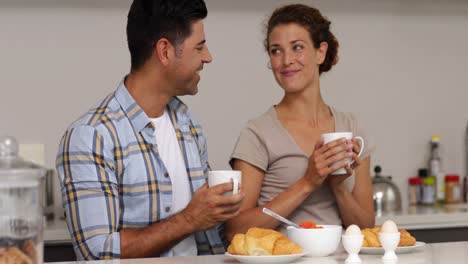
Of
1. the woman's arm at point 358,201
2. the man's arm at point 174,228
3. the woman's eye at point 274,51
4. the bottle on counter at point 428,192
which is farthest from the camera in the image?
the bottle on counter at point 428,192

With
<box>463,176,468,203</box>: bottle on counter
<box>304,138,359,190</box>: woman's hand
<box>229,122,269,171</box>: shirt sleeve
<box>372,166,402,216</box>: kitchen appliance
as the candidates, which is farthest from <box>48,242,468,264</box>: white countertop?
<box>463,176,468,203</box>: bottle on counter

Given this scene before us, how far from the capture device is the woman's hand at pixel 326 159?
70.0 inches

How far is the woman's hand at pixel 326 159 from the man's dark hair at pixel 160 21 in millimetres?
426

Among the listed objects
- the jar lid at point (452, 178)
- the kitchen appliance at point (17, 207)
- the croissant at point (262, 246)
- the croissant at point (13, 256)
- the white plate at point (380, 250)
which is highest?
the kitchen appliance at point (17, 207)

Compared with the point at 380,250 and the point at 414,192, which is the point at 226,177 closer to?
the point at 380,250

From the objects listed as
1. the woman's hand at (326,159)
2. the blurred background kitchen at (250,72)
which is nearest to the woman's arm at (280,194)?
the woman's hand at (326,159)

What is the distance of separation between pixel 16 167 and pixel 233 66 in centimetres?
200

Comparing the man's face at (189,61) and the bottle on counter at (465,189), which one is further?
the bottle on counter at (465,189)

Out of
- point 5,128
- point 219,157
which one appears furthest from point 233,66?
point 5,128

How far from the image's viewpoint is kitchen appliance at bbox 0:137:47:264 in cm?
111

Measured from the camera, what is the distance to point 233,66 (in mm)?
3082

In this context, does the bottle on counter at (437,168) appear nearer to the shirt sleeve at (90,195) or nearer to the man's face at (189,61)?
the man's face at (189,61)

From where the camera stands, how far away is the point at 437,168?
3.25 metres

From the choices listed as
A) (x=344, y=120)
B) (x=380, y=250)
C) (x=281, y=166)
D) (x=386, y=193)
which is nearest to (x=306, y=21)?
(x=344, y=120)
